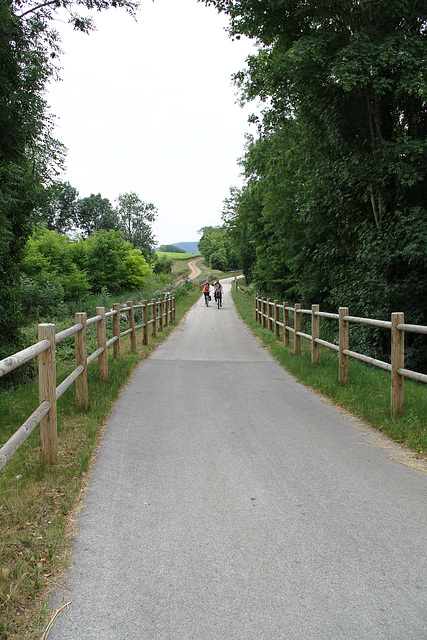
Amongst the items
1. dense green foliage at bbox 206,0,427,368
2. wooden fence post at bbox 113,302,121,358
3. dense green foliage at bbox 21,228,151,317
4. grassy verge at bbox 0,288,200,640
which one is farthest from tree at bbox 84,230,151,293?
grassy verge at bbox 0,288,200,640

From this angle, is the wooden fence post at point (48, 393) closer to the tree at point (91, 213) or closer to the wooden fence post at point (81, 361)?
the wooden fence post at point (81, 361)

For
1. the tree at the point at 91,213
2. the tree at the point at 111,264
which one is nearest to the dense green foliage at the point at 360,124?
the tree at the point at 111,264

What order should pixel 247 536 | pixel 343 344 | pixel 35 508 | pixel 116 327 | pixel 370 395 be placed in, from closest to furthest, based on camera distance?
pixel 247 536, pixel 35 508, pixel 370 395, pixel 343 344, pixel 116 327

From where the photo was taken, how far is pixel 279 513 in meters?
3.50

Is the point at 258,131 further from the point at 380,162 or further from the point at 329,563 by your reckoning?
the point at 329,563

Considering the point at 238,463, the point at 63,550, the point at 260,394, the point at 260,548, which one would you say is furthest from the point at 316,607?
the point at 260,394

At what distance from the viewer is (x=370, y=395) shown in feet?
22.5

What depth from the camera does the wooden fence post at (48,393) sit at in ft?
13.6

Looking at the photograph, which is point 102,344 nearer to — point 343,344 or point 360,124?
point 343,344

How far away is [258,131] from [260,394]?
956 cm

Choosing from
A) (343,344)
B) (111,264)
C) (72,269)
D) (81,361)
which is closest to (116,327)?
(81,361)

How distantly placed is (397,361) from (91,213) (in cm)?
9019

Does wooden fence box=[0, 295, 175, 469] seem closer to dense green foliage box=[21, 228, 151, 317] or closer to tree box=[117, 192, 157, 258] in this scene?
dense green foliage box=[21, 228, 151, 317]

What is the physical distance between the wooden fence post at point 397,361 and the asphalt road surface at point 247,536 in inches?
21.6
